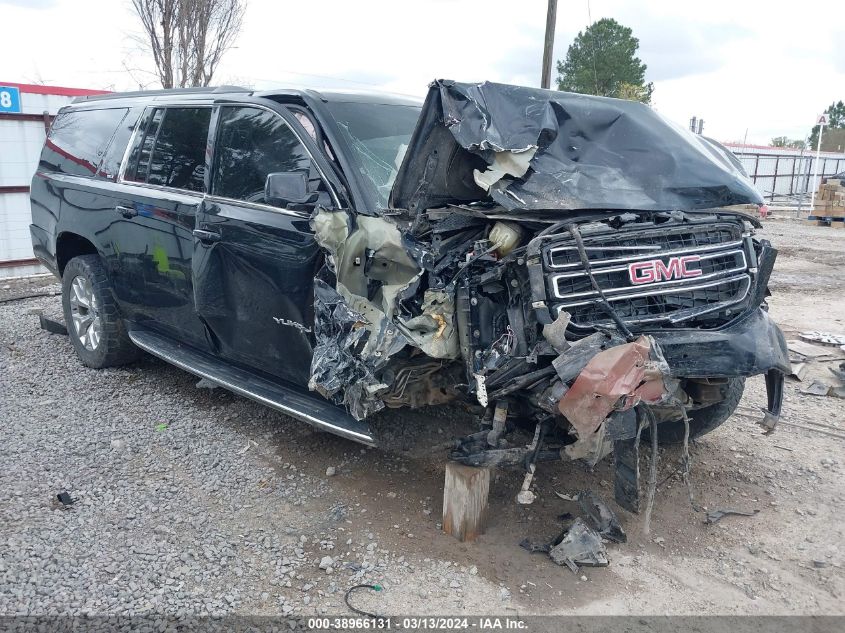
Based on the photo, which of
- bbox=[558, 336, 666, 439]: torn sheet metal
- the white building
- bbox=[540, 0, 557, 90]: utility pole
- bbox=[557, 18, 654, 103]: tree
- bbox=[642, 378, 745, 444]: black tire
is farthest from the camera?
bbox=[557, 18, 654, 103]: tree

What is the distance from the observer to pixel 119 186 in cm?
503

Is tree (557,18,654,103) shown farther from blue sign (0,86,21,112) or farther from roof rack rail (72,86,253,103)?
roof rack rail (72,86,253,103)

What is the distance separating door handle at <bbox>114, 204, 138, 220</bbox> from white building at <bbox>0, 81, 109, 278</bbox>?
574 centimetres

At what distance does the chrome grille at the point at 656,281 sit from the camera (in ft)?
9.78

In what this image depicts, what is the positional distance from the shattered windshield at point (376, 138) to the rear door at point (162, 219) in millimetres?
1025

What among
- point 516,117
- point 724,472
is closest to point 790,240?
point 724,472

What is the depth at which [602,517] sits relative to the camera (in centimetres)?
343

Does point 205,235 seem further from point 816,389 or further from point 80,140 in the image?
point 816,389

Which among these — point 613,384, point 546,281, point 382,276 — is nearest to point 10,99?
point 382,276

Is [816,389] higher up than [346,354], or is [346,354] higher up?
[346,354]

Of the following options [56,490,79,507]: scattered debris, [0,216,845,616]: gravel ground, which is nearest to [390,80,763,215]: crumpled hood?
[0,216,845,616]: gravel ground

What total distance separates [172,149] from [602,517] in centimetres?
349

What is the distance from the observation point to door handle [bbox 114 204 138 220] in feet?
15.8

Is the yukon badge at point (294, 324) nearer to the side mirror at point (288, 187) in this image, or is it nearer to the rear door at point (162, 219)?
the side mirror at point (288, 187)
